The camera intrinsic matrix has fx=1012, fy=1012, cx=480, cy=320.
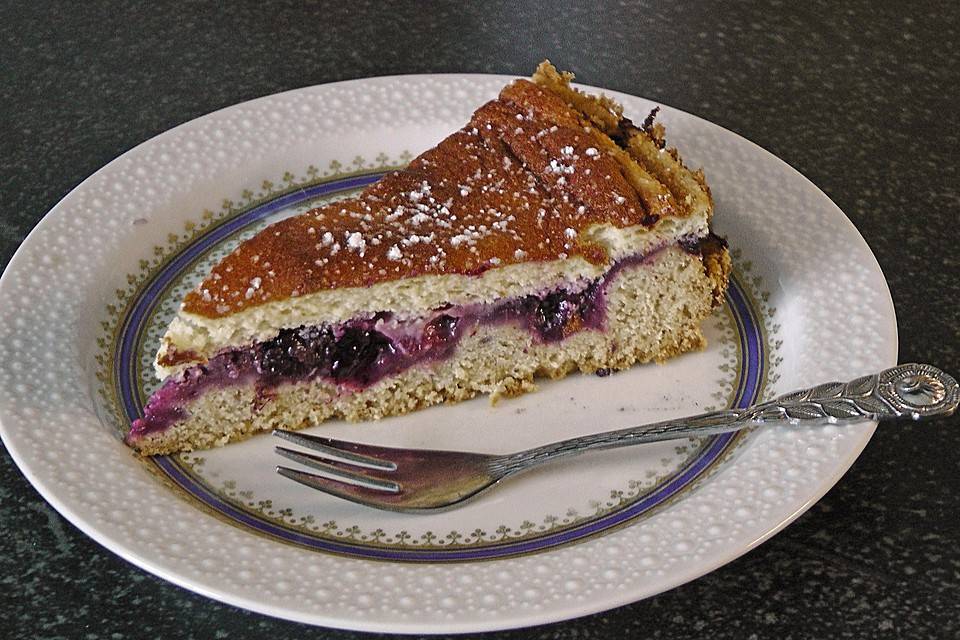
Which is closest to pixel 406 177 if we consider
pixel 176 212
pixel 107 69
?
pixel 176 212

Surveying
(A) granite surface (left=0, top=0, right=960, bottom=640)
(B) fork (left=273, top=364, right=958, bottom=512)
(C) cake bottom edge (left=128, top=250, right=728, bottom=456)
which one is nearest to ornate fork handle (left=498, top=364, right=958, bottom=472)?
(B) fork (left=273, top=364, right=958, bottom=512)

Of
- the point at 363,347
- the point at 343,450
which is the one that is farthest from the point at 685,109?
the point at 343,450

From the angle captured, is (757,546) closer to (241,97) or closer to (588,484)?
(588,484)

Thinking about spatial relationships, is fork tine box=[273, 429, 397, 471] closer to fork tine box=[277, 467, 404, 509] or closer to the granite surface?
fork tine box=[277, 467, 404, 509]

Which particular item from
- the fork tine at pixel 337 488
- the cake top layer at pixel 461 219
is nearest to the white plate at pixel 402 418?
the fork tine at pixel 337 488

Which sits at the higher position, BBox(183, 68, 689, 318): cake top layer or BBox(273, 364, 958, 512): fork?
BBox(183, 68, 689, 318): cake top layer

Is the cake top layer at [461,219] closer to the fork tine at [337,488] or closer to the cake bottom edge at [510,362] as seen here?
the cake bottom edge at [510,362]

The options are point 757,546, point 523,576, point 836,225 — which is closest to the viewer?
point 523,576
